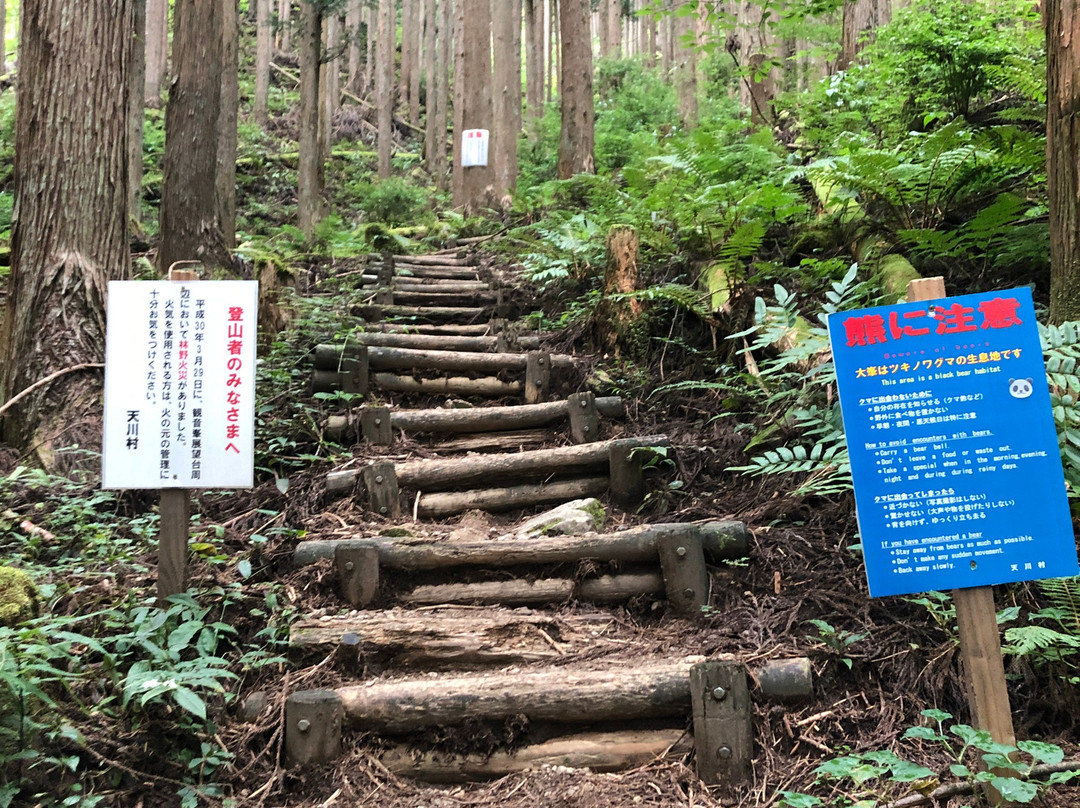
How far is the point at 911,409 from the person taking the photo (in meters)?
2.21

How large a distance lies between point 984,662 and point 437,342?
480 cm

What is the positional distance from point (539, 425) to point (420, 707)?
261cm

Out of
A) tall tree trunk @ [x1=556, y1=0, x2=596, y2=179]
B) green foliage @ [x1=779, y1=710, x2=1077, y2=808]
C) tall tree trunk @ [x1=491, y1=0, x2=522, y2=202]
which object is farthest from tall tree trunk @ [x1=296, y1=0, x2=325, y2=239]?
green foliage @ [x1=779, y1=710, x2=1077, y2=808]

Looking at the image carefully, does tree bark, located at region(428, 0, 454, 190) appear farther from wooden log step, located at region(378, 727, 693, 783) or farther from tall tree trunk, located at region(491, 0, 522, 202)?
wooden log step, located at region(378, 727, 693, 783)

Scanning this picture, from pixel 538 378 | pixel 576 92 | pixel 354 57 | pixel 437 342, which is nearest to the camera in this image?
pixel 538 378

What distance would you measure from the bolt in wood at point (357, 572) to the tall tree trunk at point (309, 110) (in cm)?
1019

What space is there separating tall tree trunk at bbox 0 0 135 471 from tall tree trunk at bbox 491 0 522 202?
918 cm

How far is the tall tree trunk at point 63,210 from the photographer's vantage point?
446 cm

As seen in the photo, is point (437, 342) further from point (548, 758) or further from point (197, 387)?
point (548, 758)

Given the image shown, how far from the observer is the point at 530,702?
2770 mm

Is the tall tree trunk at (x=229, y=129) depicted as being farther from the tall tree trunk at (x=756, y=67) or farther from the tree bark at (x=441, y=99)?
the tree bark at (x=441, y=99)

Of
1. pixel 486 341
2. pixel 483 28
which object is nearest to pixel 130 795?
pixel 486 341

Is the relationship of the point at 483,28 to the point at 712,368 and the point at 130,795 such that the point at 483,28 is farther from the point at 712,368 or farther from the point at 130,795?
the point at 130,795

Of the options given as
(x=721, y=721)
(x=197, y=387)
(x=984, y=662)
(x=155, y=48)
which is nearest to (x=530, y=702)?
(x=721, y=721)
